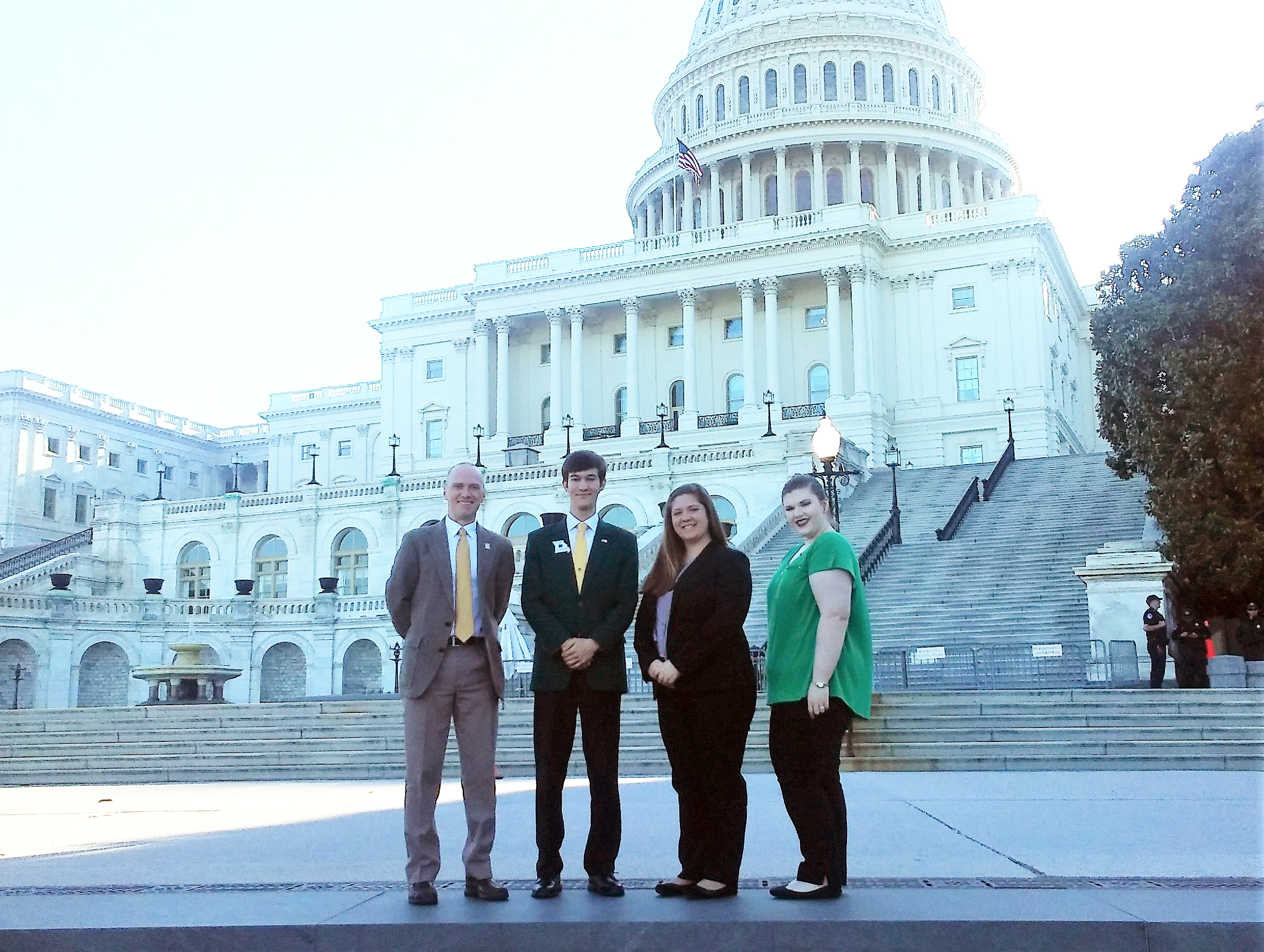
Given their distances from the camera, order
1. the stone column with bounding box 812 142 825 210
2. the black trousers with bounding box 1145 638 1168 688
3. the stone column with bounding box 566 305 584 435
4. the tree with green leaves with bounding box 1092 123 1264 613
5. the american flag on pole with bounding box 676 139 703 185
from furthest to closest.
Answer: the stone column with bounding box 812 142 825 210, the american flag on pole with bounding box 676 139 703 185, the stone column with bounding box 566 305 584 435, the tree with green leaves with bounding box 1092 123 1264 613, the black trousers with bounding box 1145 638 1168 688

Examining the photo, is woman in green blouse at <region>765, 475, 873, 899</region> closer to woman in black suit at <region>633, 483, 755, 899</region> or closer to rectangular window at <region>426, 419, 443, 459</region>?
woman in black suit at <region>633, 483, 755, 899</region>

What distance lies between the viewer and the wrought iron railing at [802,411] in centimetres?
6475

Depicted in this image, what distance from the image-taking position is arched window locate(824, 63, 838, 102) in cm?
8894

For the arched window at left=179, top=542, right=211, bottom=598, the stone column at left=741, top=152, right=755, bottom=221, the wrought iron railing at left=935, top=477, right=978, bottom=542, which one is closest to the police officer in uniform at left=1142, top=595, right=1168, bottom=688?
the wrought iron railing at left=935, top=477, right=978, bottom=542

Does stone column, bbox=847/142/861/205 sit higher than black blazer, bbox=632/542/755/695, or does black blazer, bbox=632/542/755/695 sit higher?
stone column, bbox=847/142/861/205

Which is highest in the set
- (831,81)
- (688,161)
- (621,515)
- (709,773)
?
(831,81)

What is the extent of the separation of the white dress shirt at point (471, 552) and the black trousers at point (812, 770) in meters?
1.72

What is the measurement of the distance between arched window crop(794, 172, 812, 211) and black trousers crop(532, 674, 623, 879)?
81.0 m

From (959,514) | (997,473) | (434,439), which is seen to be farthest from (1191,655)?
(434,439)

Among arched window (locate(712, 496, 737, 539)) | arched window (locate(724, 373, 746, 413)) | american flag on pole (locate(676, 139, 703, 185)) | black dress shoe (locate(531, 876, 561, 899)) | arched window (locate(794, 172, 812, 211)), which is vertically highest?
arched window (locate(794, 172, 812, 211))

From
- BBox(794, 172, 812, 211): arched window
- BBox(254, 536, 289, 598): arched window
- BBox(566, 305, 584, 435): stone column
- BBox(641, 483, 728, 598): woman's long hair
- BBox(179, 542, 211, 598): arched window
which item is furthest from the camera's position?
BBox(794, 172, 812, 211): arched window

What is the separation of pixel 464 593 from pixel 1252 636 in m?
28.5

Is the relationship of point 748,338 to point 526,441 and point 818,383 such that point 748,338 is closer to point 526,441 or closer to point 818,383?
point 818,383

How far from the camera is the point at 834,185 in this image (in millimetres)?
86750
